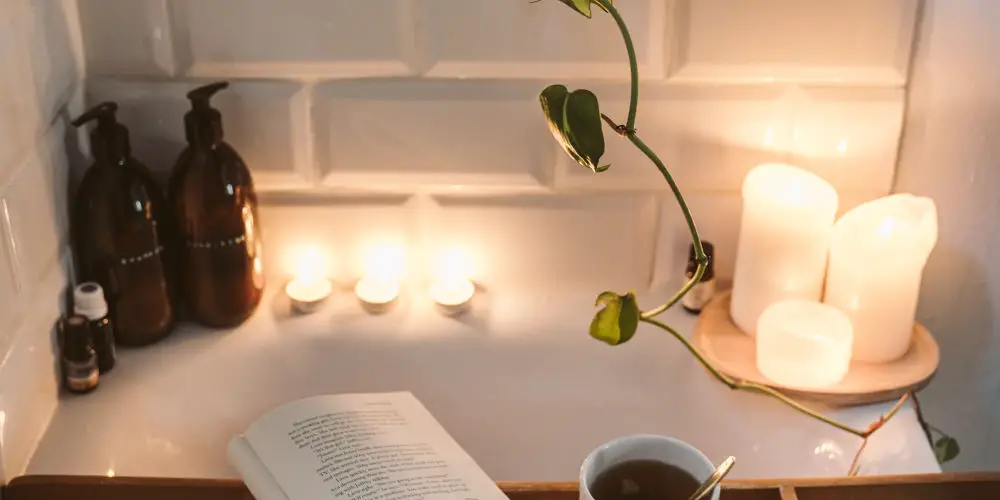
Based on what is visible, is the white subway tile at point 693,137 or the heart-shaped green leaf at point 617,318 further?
the white subway tile at point 693,137

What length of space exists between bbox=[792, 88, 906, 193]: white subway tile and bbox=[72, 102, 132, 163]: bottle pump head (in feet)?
2.09

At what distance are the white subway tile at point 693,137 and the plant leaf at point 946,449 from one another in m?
0.31

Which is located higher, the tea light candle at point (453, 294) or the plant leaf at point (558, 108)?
the plant leaf at point (558, 108)

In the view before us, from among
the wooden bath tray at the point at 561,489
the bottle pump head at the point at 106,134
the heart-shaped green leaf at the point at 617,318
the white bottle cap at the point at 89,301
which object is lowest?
the wooden bath tray at the point at 561,489

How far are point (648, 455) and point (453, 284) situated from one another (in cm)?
44

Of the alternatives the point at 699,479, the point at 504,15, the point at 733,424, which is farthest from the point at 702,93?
the point at 699,479

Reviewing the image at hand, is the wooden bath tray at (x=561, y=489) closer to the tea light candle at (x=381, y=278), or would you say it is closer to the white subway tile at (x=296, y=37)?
A: the tea light candle at (x=381, y=278)

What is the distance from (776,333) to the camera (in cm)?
95

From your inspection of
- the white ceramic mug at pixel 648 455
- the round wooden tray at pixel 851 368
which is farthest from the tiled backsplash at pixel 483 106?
the white ceramic mug at pixel 648 455

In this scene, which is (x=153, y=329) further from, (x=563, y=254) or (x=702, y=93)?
(x=702, y=93)

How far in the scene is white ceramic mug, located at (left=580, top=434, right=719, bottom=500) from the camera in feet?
2.30

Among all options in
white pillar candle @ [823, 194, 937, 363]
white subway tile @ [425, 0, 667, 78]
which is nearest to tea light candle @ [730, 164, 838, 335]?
white pillar candle @ [823, 194, 937, 363]

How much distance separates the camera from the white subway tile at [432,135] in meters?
1.04

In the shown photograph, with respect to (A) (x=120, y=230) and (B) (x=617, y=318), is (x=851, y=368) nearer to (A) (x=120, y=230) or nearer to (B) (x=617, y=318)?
(B) (x=617, y=318)
